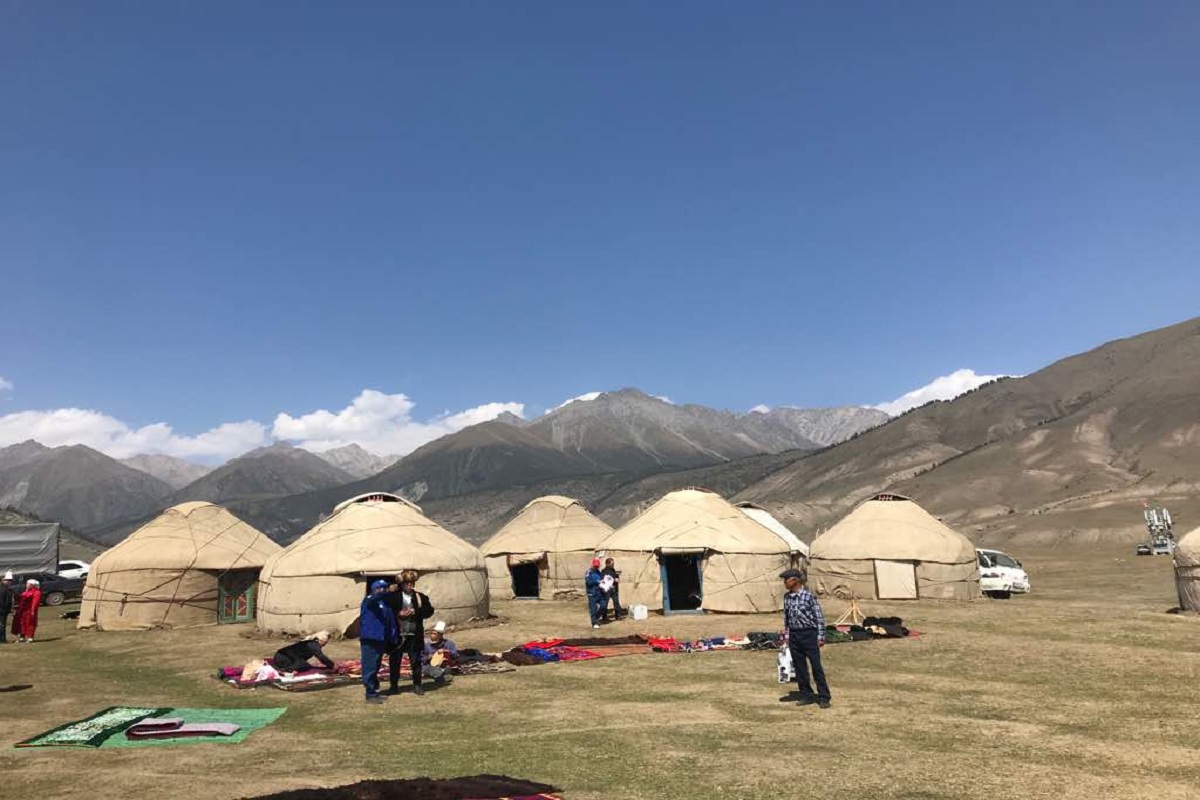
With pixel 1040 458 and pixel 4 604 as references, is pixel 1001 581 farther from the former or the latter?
pixel 1040 458

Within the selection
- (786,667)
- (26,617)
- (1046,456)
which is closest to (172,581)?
(26,617)

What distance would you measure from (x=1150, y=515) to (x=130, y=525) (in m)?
221

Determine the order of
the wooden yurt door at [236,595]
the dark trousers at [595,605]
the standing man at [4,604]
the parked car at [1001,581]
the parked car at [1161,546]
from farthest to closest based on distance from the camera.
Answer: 1. the parked car at [1161,546]
2. the parked car at [1001,581]
3. the wooden yurt door at [236,595]
4. the dark trousers at [595,605]
5. the standing man at [4,604]

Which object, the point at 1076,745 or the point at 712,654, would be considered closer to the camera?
the point at 1076,745

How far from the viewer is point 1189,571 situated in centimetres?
1697

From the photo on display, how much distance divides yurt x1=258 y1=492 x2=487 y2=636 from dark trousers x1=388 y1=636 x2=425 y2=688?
21.8ft

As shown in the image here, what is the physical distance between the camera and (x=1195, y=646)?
510 inches

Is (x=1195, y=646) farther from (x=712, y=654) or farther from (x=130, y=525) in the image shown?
(x=130, y=525)

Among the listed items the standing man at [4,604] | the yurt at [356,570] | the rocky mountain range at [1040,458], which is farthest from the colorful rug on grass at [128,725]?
the rocky mountain range at [1040,458]

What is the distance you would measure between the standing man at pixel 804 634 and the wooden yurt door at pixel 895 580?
1442cm

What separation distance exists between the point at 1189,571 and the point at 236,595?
2468 cm

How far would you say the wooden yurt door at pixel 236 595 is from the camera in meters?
21.9

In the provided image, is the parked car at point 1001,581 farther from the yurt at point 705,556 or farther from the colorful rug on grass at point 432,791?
the colorful rug on grass at point 432,791

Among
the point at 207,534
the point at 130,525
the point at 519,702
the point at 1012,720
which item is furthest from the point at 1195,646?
the point at 130,525
